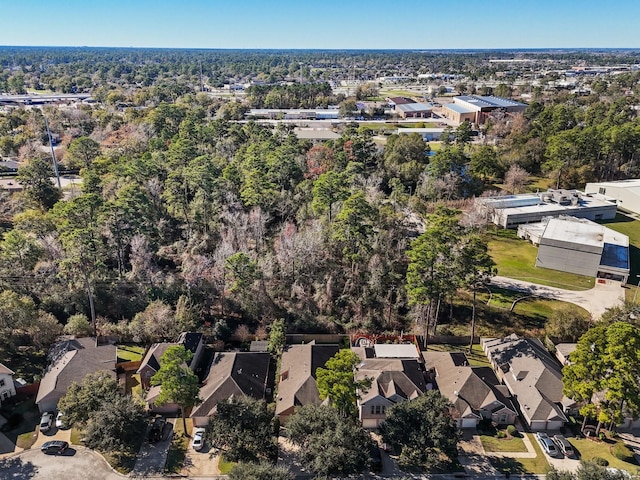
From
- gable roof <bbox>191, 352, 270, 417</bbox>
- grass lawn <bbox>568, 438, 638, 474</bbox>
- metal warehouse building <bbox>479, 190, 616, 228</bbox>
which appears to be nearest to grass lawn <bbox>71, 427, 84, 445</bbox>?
gable roof <bbox>191, 352, 270, 417</bbox>

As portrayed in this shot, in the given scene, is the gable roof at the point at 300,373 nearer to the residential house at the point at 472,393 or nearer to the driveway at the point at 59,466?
the residential house at the point at 472,393

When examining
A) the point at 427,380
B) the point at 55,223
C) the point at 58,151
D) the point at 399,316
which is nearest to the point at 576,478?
the point at 427,380

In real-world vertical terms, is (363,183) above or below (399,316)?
above

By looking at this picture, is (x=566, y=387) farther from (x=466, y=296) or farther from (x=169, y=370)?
(x=169, y=370)

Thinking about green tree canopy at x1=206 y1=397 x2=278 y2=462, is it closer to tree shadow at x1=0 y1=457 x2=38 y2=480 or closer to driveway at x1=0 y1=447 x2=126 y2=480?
driveway at x1=0 y1=447 x2=126 y2=480

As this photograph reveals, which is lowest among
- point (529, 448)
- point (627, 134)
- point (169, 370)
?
point (529, 448)

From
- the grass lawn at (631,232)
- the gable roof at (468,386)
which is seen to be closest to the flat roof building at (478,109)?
the grass lawn at (631,232)

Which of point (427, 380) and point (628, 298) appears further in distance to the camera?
point (628, 298)
